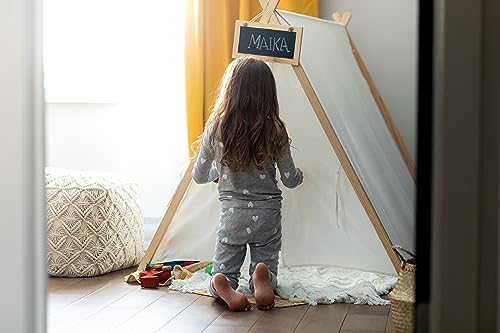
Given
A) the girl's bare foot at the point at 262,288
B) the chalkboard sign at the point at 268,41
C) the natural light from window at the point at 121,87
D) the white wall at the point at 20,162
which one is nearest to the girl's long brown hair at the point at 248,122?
the chalkboard sign at the point at 268,41

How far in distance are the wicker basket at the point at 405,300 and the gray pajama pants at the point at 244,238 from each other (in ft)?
2.18

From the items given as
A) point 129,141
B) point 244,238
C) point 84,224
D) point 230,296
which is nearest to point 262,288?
point 230,296

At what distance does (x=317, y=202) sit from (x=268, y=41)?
2.05 feet

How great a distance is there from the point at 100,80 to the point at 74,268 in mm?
1090

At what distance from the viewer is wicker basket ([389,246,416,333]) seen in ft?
7.14

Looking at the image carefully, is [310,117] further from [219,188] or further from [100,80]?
[100,80]

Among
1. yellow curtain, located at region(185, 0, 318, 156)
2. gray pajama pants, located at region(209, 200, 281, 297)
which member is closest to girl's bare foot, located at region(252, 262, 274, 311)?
gray pajama pants, located at region(209, 200, 281, 297)

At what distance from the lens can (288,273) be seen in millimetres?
3109

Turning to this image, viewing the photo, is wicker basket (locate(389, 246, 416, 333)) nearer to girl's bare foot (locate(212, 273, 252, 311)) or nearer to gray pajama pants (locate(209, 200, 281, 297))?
girl's bare foot (locate(212, 273, 252, 311))

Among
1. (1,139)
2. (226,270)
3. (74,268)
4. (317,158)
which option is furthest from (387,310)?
(1,139)

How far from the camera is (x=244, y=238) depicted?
284cm

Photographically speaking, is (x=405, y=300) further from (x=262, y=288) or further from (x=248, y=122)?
(x=248, y=122)

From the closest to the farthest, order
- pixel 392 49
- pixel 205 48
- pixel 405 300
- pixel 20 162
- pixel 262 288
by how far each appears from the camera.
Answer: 1. pixel 20 162
2. pixel 405 300
3. pixel 262 288
4. pixel 205 48
5. pixel 392 49

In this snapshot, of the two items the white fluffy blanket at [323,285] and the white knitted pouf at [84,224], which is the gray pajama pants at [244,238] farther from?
the white knitted pouf at [84,224]
